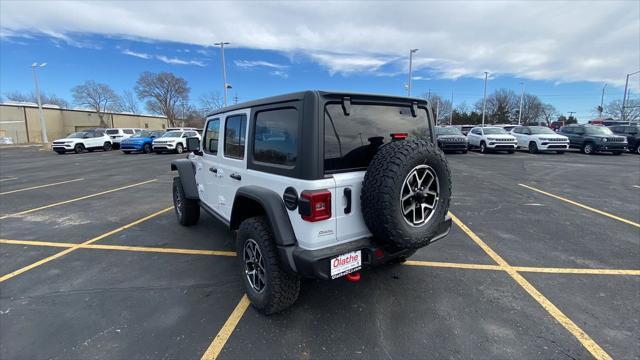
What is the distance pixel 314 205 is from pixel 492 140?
19108 millimetres

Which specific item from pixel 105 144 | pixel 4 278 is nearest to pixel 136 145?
pixel 105 144

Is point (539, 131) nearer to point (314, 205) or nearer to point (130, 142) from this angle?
point (314, 205)

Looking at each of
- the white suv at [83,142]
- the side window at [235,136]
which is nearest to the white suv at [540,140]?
the side window at [235,136]

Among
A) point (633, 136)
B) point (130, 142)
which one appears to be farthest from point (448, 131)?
point (130, 142)

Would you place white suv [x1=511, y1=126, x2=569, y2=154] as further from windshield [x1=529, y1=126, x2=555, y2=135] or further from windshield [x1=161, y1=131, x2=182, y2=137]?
windshield [x1=161, y1=131, x2=182, y2=137]

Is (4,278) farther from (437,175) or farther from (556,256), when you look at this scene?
(556,256)

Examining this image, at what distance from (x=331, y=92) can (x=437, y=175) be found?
115cm

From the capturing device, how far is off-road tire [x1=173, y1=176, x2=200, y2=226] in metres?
5.11

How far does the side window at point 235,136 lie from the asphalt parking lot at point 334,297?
1.39 metres

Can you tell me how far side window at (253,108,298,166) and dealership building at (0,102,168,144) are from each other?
58.8 meters

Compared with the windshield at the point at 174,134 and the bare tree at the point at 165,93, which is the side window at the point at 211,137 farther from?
the bare tree at the point at 165,93

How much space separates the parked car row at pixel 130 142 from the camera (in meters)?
21.1

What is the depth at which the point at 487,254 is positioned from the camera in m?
4.09

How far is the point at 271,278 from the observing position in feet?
8.58
